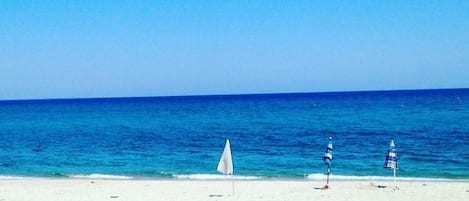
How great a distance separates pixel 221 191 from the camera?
20.8 meters

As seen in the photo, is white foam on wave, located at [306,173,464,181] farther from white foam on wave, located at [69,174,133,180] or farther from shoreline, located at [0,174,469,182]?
white foam on wave, located at [69,174,133,180]

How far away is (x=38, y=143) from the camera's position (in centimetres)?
4662

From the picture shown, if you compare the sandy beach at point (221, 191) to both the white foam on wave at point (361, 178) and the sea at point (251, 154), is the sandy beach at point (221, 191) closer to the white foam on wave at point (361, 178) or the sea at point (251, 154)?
the white foam on wave at point (361, 178)

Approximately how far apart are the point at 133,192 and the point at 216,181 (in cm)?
463

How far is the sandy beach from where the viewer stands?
19.0 meters

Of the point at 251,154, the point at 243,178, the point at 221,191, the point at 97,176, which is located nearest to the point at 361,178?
the point at 243,178

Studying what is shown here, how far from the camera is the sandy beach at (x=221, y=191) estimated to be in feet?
62.3

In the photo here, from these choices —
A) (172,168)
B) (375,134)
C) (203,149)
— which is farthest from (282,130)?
(172,168)

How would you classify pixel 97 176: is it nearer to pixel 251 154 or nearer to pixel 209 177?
pixel 209 177

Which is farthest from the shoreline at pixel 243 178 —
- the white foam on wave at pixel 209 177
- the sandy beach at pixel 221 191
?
the sandy beach at pixel 221 191

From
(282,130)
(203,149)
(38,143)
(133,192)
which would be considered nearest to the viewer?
(133,192)

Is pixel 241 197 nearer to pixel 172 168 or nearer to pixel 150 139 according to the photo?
pixel 172 168

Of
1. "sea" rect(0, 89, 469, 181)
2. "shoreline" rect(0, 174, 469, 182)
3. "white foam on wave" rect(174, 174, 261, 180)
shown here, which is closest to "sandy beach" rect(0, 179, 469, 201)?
"shoreline" rect(0, 174, 469, 182)

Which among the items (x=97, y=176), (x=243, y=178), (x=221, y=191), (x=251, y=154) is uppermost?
(x=251, y=154)
